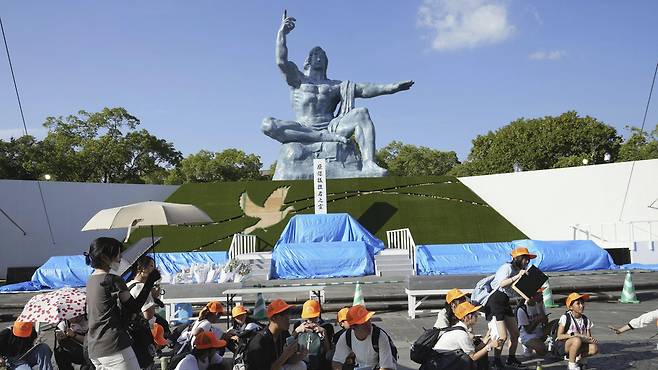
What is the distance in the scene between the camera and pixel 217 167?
3819 centimetres

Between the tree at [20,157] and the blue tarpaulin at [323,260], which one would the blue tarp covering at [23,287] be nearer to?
the blue tarpaulin at [323,260]

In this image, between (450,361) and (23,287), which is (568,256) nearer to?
(450,361)

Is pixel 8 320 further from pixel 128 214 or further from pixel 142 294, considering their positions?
pixel 142 294

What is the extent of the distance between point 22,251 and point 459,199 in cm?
1416

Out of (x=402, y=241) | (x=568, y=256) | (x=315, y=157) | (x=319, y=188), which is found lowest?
(x=568, y=256)

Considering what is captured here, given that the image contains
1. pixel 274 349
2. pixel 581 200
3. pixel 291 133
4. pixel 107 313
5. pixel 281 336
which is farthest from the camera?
pixel 291 133

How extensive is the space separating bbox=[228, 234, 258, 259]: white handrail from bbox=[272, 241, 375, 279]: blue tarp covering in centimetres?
162

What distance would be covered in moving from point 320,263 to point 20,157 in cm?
2115

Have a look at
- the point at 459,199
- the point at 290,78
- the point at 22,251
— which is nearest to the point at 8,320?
the point at 22,251

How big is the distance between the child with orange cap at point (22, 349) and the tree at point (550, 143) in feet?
94.3

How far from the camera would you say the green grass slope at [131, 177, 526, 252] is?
16.5 metres

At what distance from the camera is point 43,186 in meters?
17.2

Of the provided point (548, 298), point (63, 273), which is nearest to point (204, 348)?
point (548, 298)

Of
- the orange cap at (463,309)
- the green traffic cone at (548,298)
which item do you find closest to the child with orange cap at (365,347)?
the orange cap at (463,309)
